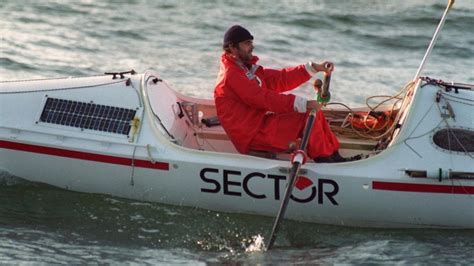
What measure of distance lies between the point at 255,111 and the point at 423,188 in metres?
1.43

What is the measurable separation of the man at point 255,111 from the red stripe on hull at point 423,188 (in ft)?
1.62

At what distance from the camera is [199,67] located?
47.0 feet

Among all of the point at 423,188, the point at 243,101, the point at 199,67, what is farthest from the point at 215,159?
the point at 199,67

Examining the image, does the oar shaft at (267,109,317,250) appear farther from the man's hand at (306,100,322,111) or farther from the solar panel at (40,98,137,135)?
the solar panel at (40,98,137,135)

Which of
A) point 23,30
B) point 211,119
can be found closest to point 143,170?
point 211,119

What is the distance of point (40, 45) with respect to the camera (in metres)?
15.1

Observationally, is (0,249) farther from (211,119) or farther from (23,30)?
(23,30)

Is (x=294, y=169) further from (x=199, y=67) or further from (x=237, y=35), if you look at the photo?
(x=199, y=67)

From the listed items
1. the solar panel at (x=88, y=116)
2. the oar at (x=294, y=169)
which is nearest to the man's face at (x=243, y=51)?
the oar at (x=294, y=169)

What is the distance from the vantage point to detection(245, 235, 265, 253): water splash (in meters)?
8.31

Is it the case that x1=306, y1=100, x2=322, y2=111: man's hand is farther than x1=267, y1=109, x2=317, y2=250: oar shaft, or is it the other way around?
x1=306, y1=100, x2=322, y2=111: man's hand

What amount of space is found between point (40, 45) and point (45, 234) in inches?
277

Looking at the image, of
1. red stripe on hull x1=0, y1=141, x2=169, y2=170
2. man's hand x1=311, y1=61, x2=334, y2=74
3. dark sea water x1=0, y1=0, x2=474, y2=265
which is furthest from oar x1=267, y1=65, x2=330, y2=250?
red stripe on hull x1=0, y1=141, x2=169, y2=170

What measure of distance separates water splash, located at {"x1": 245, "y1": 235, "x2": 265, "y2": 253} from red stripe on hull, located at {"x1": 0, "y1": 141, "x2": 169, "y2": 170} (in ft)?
2.92
